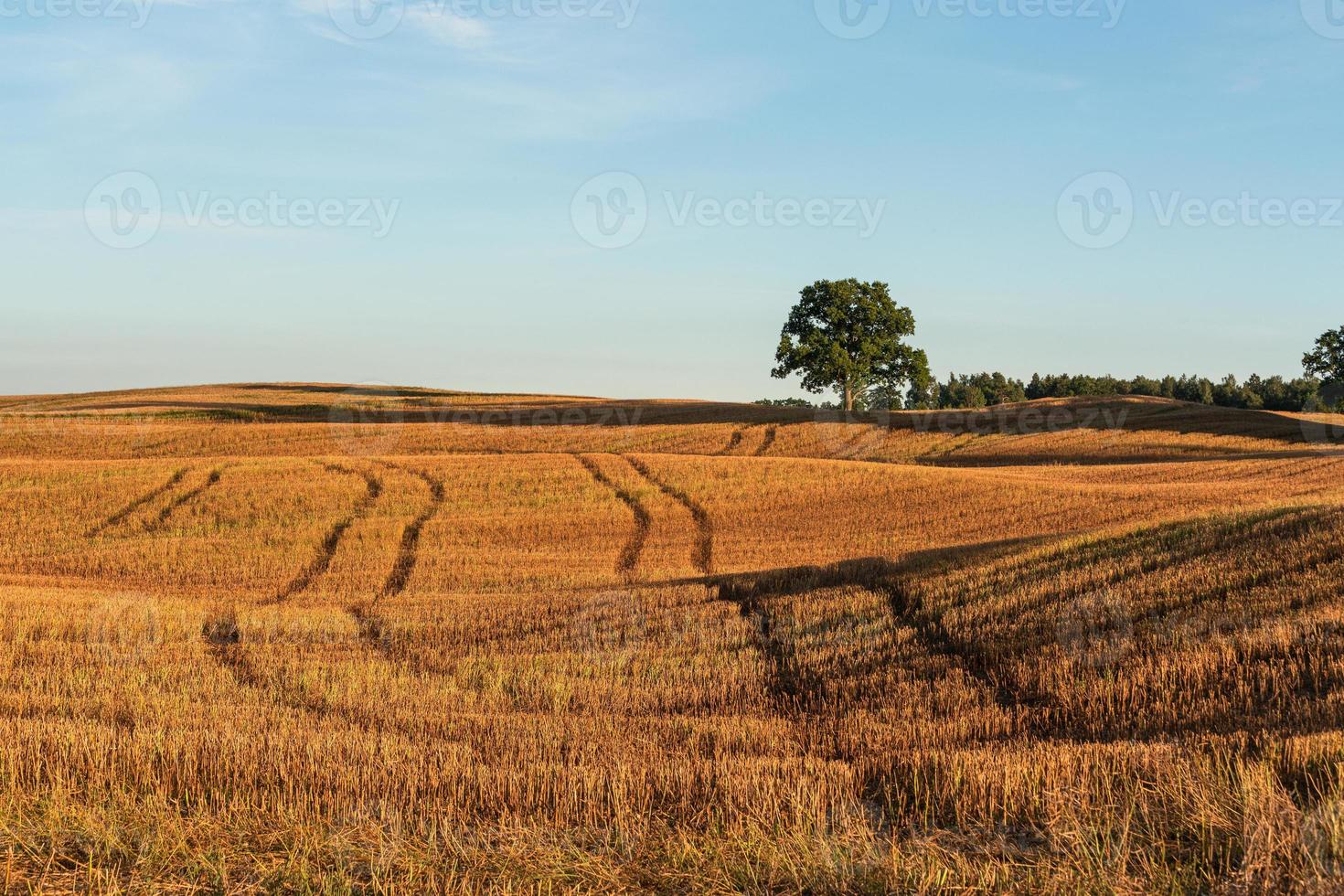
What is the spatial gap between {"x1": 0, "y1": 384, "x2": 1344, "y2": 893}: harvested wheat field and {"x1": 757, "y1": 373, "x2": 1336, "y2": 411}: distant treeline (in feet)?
243

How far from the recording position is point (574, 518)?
3228cm

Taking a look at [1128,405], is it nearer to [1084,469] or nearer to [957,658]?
[1084,469]

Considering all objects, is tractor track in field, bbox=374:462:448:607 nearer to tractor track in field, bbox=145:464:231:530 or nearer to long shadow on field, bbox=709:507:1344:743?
tractor track in field, bbox=145:464:231:530

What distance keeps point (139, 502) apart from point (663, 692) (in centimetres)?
2730

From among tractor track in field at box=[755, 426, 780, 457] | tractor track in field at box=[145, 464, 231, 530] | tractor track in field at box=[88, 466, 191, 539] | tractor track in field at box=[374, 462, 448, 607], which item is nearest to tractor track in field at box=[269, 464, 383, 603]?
tractor track in field at box=[374, 462, 448, 607]

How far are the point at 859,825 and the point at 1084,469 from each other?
137 ft

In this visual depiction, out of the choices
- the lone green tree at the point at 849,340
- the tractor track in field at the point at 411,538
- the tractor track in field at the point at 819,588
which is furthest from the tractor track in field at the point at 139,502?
the lone green tree at the point at 849,340

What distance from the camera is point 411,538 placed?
2972cm

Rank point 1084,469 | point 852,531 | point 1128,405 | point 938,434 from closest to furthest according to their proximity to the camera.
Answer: point 852,531, point 1084,469, point 938,434, point 1128,405

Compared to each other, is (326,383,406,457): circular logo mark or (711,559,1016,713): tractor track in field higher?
(326,383,406,457): circular logo mark

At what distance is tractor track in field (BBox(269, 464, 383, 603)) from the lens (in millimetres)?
24156

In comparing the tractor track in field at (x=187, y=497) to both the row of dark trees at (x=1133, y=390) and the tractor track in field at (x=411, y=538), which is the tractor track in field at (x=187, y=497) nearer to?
the tractor track in field at (x=411, y=538)

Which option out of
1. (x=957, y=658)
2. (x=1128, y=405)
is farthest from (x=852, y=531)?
(x=1128, y=405)

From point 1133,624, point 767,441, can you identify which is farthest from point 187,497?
point 767,441
